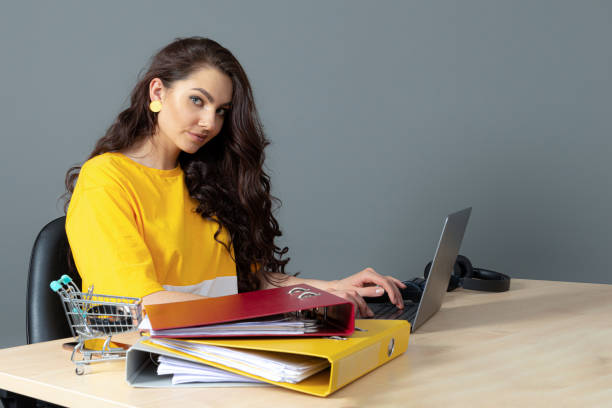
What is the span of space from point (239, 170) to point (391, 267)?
4.80ft

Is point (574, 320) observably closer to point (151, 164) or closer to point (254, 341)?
point (254, 341)

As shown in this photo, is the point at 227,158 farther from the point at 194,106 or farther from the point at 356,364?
the point at 356,364

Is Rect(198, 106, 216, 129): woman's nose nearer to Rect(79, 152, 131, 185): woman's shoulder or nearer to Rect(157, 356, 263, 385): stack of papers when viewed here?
Rect(79, 152, 131, 185): woman's shoulder

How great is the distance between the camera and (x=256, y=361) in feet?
2.53

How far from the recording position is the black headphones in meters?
1.68

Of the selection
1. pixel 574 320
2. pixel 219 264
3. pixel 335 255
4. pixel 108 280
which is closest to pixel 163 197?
pixel 219 264

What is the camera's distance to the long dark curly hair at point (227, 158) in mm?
1591

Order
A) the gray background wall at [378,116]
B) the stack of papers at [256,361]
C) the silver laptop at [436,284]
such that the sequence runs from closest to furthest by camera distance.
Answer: the stack of papers at [256,361]
the silver laptop at [436,284]
the gray background wall at [378,116]

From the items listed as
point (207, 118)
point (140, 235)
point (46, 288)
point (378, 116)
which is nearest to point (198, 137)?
point (207, 118)

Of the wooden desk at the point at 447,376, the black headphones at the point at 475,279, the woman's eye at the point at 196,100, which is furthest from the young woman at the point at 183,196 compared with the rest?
the black headphones at the point at 475,279

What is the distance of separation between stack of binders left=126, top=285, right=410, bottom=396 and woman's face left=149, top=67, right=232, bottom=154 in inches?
Result: 31.0

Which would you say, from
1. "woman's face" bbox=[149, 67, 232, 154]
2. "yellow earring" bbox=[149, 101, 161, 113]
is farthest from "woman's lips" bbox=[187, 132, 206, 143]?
"yellow earring" bbox=[149, 101, 161, 113]

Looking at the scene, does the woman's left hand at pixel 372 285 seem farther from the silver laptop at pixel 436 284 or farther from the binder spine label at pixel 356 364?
the binder spine label at pixel 356 364

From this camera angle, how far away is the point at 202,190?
1708 millimetres
